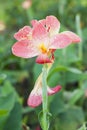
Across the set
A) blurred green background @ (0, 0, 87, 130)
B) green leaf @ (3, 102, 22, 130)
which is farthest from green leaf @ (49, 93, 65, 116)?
green leaf @ (3, 102, 22, 130)

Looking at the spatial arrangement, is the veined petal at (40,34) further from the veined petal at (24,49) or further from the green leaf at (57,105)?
the green leaf at (57,105)

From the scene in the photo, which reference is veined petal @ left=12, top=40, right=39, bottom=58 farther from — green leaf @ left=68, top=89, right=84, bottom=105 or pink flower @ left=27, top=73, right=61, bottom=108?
green leaf @ left=68, top=89, right=84, bottom=105

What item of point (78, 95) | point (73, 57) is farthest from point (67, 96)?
point (73, 57)

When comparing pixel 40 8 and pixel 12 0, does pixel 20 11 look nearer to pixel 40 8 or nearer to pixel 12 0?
pixel 40 8

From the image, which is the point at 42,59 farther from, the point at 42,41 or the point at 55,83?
the point at 55,83

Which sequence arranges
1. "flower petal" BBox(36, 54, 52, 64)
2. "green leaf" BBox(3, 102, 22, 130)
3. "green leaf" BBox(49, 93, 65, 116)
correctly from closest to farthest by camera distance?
"flower petal" BBox(36, 54, 52, 64), "green leaf" BBox(3, 102, 22, 130), "green leaf" BBox(49, 93, 65, 116)

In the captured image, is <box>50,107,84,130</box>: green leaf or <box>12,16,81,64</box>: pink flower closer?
<box>12,16,81,64</box>: pink flower

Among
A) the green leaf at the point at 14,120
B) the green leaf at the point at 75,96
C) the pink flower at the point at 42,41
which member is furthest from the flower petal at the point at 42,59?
the green leaf at the point at 75,96
